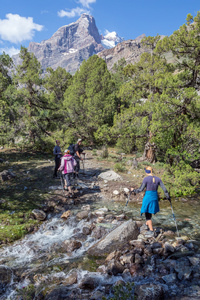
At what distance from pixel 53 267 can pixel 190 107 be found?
11.3 m

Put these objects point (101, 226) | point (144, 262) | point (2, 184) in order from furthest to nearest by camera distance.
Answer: point (2, 184) < point (101, 226) < point (144, 262)

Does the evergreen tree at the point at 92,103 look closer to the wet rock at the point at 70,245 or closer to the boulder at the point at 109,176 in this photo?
the boulder at the point at 109,176

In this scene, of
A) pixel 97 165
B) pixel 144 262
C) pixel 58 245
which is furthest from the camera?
pixel 97 165

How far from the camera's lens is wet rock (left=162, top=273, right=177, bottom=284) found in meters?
4.64

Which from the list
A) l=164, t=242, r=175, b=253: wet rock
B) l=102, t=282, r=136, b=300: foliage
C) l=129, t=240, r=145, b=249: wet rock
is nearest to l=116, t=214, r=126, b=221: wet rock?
l=129, t=240, r=145, b=249: wet rock

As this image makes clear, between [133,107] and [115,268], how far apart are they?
1410cm

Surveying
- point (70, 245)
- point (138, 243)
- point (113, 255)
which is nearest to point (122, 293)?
point (113, 255)

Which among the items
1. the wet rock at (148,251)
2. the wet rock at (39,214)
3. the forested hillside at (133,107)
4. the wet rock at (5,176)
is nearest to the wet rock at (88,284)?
the wet rock at (148,251)

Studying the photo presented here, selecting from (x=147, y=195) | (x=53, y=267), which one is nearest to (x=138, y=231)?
(x=147, y=195)

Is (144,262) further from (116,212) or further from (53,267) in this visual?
(116,212)

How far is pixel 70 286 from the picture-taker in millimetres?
4703

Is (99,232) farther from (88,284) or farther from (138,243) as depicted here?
(88,284)

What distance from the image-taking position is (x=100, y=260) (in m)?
5.77

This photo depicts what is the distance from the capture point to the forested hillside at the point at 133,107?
39.9 feet
